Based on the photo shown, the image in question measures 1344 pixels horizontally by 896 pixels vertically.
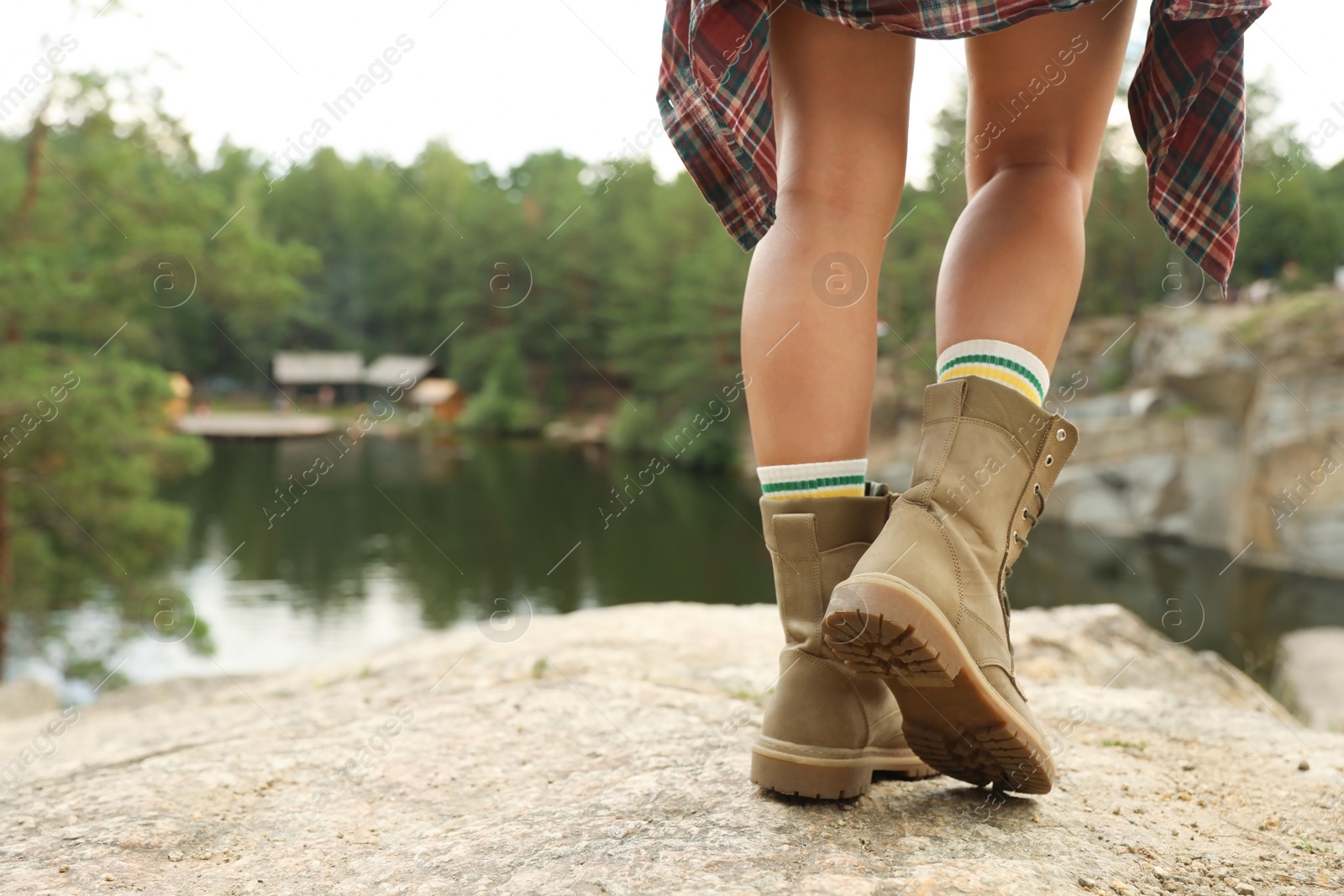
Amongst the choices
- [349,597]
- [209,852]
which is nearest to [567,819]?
[209,852]

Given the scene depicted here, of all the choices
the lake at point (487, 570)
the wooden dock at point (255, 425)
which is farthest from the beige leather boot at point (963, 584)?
the wooden dock at point (255, 425)

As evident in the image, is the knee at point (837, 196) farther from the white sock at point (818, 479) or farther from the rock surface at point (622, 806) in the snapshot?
the rock surface at point (622, 806)

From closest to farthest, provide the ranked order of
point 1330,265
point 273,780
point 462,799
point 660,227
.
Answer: point 462,799 < point 273,780 < point 1330,265 < point 660,227

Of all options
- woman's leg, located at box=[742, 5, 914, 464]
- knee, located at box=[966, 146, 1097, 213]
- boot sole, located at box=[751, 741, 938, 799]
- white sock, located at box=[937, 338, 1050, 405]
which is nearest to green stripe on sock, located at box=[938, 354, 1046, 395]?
white sock, located at box=[937, 338, 1050, 405]

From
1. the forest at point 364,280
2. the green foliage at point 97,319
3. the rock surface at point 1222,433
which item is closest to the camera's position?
the green foliage at point 97,319

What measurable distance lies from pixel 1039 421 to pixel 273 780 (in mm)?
1147

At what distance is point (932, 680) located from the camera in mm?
977

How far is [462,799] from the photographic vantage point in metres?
1.32

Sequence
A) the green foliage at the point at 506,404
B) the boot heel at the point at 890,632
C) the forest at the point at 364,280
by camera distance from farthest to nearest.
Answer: the green foliage at the point at 506,404 → the forest at the point at 364,280 → the boot heel at the point at 890,632

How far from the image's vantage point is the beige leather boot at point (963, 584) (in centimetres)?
96

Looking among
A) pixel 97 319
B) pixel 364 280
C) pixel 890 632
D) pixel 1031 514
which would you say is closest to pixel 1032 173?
pixel 1031 514

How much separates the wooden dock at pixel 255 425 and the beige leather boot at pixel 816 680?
3077 cm

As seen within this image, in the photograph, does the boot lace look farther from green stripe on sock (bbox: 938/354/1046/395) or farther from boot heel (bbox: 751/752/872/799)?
boot heel (bbox: 751/752/872/799)

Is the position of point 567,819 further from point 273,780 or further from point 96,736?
point 96,736
